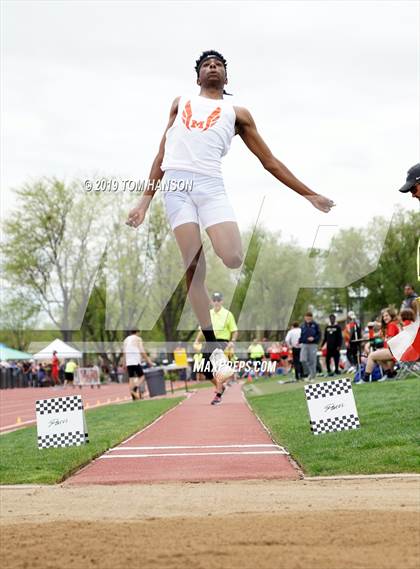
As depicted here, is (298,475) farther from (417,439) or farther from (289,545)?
(289,545)

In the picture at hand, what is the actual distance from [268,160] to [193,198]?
0.48m

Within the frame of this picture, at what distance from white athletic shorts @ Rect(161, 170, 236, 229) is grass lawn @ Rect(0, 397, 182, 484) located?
6.96 metres

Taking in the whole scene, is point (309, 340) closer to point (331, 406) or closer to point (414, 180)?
point (331, 406)

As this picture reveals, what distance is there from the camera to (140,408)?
25594 millimetres

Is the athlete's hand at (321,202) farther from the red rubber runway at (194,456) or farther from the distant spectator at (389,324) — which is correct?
the distant spectator at (389,324)

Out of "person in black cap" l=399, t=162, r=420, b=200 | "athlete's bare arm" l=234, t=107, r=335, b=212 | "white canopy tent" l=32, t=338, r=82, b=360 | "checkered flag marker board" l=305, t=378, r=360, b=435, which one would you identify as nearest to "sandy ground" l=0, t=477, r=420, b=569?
"white canopy tent" l=32, t=338, r=82, b=360

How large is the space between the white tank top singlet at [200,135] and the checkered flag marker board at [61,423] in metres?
10.3

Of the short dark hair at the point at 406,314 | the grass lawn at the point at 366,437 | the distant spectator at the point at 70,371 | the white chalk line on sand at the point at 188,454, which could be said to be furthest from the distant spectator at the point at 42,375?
the white chalk line on sand at the point at 188,454

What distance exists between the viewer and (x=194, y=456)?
13.3 meters

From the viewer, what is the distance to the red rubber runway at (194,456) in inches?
443

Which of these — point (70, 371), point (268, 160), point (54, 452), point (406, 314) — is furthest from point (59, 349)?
point (70, 371)

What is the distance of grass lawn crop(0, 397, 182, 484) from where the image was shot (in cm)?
1163

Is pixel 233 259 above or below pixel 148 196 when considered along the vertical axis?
below

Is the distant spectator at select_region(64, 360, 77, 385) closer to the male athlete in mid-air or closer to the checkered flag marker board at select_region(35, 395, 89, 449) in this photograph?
the checkered flag marker board at select_region(35, 395, 89, 449)
